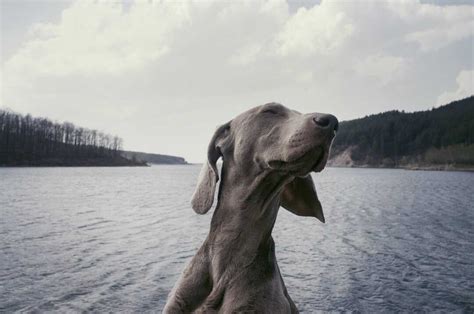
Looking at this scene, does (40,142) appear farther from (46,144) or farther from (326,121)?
(326,121)

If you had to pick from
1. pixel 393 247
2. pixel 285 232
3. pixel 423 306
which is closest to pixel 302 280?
pixel 423 306

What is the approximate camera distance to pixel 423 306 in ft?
39.5

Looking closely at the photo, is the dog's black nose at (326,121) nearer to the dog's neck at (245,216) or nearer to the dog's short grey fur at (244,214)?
the dog's short grey fur at (244,214)

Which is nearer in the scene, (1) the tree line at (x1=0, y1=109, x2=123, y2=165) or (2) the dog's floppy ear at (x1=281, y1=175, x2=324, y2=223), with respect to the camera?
(2) the dog's floppy ear at (x1=281, y1=175, x2=324, y2=223)

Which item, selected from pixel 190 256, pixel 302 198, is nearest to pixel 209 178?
pixel 302 198

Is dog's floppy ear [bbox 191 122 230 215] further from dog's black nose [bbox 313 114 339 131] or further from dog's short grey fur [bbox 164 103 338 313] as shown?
dog's black nose [bbox 313 114 339 131]

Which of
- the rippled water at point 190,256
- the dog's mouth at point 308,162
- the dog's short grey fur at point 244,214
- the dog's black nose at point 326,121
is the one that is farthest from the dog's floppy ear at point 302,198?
the rippled water at point 190,256

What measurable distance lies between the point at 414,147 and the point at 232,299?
672ft

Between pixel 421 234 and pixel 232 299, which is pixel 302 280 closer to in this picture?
pixel 232 299

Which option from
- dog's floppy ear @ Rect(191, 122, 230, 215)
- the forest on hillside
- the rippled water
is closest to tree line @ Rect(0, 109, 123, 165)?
the forest on hillside

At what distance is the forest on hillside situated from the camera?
139 meters

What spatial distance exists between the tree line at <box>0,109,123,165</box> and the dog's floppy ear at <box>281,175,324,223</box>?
144 m

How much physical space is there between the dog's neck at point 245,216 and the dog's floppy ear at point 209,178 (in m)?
A: 0.11

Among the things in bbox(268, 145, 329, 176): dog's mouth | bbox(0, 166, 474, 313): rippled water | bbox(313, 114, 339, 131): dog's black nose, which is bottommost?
bbox(0, 166, 474, 313): rippled water
